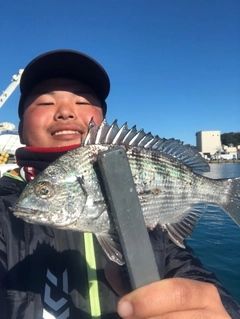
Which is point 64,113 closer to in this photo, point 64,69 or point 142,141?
point 64,69

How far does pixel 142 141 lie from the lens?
1.74 metres

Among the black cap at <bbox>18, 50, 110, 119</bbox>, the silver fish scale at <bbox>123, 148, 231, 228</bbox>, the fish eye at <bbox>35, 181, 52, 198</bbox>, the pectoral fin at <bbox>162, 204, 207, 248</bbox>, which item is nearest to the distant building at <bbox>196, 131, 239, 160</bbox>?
the black cap at <bbox>18, 50, 110, 119</bbox>

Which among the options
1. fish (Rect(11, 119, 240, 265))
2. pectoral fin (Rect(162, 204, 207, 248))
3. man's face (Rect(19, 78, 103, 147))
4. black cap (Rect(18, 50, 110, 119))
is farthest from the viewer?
black cap (Rect(18, 50, 110, 119))

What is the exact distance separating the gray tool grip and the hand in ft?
A: 0.14

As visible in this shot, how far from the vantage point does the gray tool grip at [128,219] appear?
1.14 m

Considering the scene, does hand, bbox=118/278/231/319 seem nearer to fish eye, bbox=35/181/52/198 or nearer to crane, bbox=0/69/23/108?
fish eye, bbox=35/181/52/198

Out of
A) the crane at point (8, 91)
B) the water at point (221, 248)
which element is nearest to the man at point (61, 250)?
the water at point (221, 248)

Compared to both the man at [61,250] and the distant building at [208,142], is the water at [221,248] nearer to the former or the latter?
the man at [61,250]

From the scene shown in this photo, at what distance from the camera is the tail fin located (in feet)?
6.85

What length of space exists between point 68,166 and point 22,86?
4.92ft

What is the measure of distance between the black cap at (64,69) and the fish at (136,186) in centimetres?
107

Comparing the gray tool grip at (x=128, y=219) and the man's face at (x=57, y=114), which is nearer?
the gray tool grip at (x=128, y=219)

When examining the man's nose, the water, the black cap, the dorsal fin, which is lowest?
the water

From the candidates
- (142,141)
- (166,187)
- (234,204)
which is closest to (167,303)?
(166,187)
